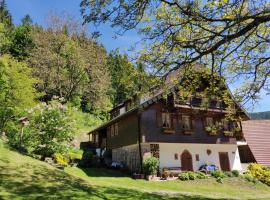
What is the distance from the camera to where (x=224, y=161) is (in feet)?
115

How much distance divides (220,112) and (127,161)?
466 inches

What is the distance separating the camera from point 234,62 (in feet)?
43.6

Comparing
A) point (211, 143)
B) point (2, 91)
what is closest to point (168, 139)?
point (211, 143)

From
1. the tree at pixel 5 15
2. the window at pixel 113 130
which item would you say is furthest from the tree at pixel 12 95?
the tree at pixel 5 15

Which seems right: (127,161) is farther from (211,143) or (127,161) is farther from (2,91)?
(2,91)

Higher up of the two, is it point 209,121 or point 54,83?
point 54,83

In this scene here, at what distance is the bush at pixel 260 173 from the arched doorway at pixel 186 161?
284 inches

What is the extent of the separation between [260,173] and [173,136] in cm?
1076

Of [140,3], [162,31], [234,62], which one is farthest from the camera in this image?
[234,62]

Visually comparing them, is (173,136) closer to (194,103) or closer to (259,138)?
(194,103)

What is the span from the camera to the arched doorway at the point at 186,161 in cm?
3135

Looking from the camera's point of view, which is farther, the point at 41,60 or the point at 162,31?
the point at 41,60

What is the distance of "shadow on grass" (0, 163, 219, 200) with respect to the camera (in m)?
13.0

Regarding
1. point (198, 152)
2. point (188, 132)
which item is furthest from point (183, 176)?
point (198, 152)
